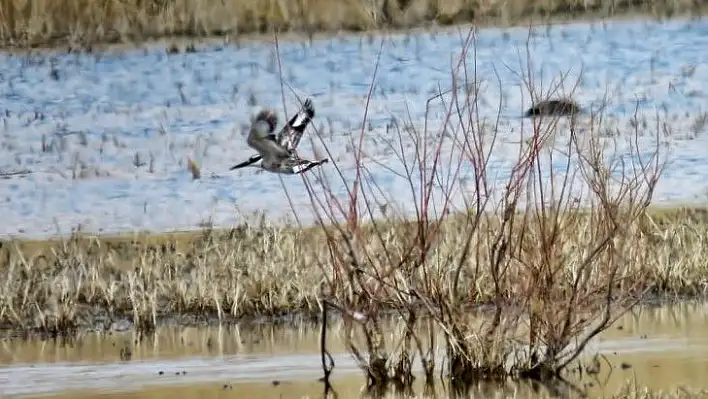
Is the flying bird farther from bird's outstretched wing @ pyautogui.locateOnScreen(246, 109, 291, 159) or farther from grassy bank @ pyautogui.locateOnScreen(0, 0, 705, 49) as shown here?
grassy bank @ pyautogui.locateOnScreen(0, 0, 705, 49)

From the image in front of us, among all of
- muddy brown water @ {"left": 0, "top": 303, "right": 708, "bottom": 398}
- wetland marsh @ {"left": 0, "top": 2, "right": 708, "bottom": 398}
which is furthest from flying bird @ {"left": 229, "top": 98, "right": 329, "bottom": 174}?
muddy brown water @ {"left": 0, "top": 303, "right": 708, "bottom": 398}

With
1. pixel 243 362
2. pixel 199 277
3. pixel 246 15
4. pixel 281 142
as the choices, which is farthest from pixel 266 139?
pixel 243 362

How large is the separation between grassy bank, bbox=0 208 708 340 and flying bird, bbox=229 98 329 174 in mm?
382

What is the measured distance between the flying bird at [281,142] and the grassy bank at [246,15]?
5.78 feet

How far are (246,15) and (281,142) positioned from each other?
7.51 ft

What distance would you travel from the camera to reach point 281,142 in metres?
10.3

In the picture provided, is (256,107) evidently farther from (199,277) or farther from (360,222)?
(360,222)

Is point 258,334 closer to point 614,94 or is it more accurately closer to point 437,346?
point 437,346

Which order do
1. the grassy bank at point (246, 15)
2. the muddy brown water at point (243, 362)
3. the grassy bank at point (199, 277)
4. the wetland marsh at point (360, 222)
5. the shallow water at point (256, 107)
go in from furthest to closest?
the grassy bank at point (246, 15)
the shallow water at point (256, 107)
the grassy bank at point (199, 277)
the muddy brown water at point (243, 362)
the wetland marsh at point (360, 222)

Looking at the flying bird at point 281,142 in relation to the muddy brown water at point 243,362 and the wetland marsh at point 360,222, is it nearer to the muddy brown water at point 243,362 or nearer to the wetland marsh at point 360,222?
the wetland marsh at point 360,222

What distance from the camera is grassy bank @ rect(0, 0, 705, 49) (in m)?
12.0

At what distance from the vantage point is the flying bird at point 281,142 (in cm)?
1024

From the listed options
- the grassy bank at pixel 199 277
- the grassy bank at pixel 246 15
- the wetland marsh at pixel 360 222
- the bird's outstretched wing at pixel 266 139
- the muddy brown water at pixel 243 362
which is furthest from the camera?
the grassy bank at pixel 246 15

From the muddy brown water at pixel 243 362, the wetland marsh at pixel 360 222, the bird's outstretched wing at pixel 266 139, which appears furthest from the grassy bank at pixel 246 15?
the muddy brown water at pixel 243 362
